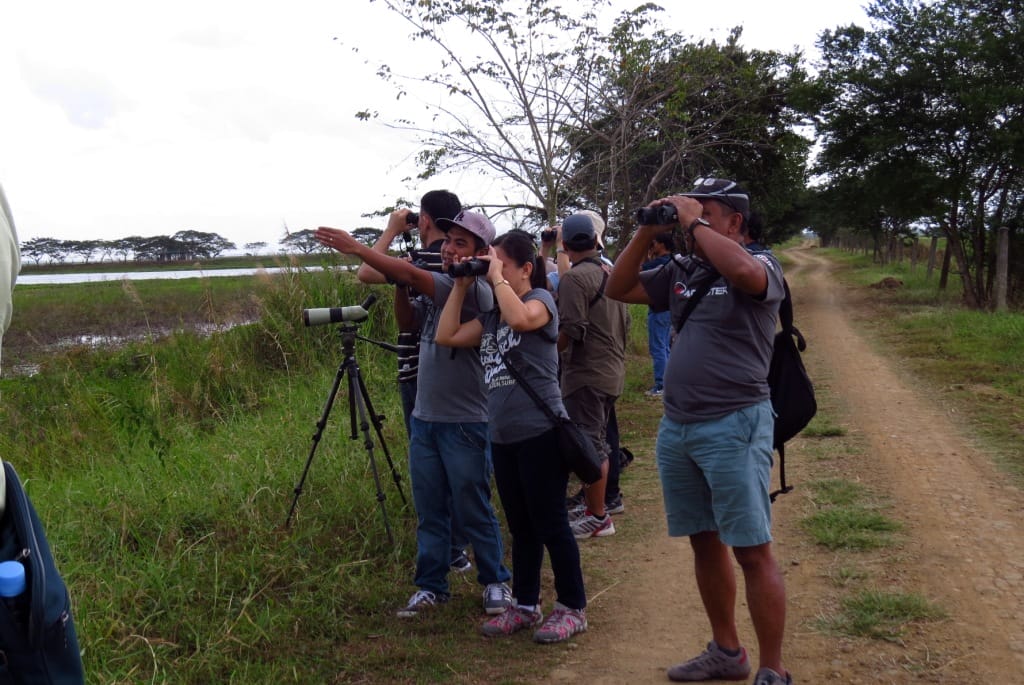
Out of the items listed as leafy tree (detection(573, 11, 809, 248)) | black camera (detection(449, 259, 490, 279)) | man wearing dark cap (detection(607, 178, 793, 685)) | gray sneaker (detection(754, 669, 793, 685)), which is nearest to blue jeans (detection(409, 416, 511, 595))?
black camera (detection(449, 259, 490, 279))

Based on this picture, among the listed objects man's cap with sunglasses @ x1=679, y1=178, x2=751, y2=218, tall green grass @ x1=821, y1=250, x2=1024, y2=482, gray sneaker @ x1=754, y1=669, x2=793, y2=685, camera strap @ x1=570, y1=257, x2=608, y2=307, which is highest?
man's cap with sunglasses @ x1=679, y1=178, x2=751, y2=218

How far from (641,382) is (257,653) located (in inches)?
256

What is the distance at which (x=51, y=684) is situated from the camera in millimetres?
1810

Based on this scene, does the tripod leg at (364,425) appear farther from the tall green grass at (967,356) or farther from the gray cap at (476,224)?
the tall green grass at (967,356)

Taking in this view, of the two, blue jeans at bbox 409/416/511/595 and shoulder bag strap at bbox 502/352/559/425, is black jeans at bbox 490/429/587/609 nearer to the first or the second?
shoulder bag strap at bbox 502/352/559/425

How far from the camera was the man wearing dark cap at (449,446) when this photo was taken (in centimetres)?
408

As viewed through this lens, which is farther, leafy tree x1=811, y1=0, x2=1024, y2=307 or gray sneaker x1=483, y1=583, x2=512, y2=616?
leafy tree x1=811, y1=0, x2=1024, y2=307

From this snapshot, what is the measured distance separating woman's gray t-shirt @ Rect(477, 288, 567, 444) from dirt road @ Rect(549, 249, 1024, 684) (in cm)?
96

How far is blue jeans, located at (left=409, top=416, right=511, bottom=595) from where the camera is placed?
13.7 ft

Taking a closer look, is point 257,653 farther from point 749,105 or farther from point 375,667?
point 749,105

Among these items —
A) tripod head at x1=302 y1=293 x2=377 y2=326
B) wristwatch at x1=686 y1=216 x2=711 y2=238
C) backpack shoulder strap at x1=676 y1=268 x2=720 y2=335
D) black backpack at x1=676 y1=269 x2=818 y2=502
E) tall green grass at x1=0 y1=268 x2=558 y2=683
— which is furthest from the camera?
tripod head at x1=302 y1=293 x2=377 y2=326

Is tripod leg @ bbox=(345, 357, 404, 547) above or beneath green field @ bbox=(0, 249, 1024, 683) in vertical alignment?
above

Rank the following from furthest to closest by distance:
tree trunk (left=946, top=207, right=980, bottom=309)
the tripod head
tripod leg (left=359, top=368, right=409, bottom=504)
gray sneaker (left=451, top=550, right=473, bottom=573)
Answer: tree trunk (left=946, top=207, right=980, bottom=309)
tripod leg (left=359, top=368, right=409, bottom=504)
gray sneaker (left=451, top=550, right=473, bottom=573)
the tripod head

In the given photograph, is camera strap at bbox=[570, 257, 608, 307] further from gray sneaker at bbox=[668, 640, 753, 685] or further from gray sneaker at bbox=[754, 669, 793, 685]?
gray sneaker at bbox=[754, 669, 793, 685]
